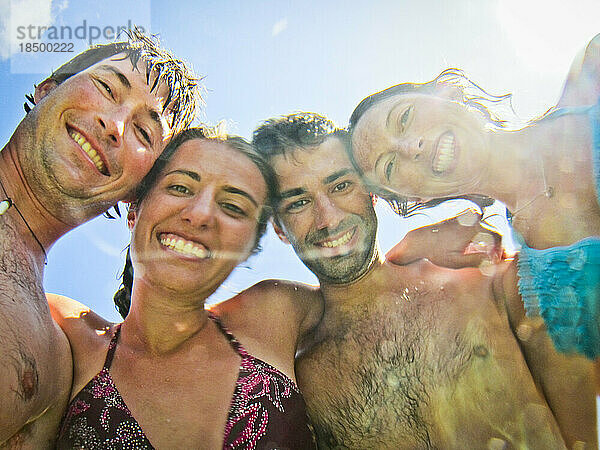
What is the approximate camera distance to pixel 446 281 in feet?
10.6

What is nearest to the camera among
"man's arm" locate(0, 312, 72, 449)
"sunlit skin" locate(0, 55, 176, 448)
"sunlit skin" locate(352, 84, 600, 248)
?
"man's arm" locate(0, 312, 72, 449)

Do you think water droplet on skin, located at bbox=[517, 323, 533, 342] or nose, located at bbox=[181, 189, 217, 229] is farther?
nose, located at bbox=[181, 189, 217, 229]

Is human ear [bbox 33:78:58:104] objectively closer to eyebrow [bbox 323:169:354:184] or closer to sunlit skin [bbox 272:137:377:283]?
sunlit skin [bbox 272:137:377:283]

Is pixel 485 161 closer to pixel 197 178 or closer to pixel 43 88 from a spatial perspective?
pixel 197 178

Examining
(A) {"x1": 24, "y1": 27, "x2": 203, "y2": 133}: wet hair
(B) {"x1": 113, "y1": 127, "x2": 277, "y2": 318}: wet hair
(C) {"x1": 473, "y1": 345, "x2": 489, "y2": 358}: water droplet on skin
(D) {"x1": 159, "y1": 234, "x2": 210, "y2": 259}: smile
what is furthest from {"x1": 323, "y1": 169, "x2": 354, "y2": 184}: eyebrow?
(C) {"x1": 473, "y1": 345, "x2": 489, "y2": 358}: water droplet on skin

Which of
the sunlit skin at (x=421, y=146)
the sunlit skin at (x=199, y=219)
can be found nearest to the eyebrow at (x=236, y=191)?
the sunlit skin at (x=199, y=219)

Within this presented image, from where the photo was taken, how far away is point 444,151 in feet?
10.1

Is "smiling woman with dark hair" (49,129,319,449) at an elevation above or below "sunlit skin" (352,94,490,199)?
below

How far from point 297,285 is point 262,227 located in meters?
0.50

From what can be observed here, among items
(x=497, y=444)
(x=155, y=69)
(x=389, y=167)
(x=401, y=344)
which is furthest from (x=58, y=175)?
(x=497, y=444)

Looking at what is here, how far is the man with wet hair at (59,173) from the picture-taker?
2.37m

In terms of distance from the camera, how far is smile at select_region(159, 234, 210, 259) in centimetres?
287

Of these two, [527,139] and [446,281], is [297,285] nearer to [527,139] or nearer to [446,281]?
[446,281]

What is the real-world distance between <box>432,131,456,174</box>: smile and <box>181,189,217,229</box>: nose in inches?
58.8
